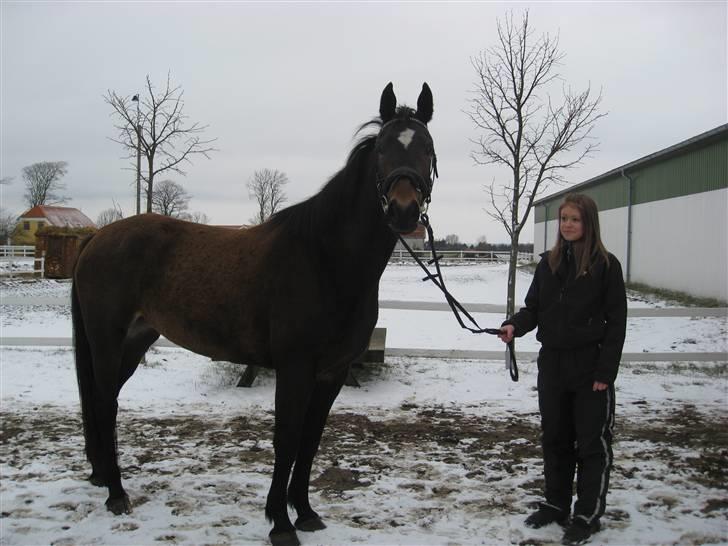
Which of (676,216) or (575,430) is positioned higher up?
(676,216)

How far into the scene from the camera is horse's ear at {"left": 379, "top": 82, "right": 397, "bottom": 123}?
110 inches

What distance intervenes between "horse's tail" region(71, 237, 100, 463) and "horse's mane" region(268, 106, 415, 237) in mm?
1865

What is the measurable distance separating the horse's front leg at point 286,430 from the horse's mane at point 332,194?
834 mm

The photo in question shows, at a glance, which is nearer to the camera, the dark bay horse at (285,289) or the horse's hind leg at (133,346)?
the dark bay horse at (285,289)

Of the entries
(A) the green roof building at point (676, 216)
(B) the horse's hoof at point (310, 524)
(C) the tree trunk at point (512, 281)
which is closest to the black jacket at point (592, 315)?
(B) the horse's hoof at point (310, 524)

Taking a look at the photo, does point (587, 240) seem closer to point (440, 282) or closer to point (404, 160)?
point (440, 282)

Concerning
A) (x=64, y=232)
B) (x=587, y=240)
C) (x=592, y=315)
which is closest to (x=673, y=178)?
(x=587, y=240)

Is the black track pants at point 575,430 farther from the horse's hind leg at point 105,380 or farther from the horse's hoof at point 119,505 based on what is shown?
the horse's hind leg at point 105,380

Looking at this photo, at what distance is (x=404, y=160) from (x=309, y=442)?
183cm

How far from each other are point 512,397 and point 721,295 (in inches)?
393

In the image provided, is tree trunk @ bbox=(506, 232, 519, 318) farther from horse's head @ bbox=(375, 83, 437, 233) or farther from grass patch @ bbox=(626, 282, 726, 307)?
grass patch @ bbox=(626, 282, 726, 307)

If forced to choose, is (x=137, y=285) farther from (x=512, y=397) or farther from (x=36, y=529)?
(x=512, y=397)

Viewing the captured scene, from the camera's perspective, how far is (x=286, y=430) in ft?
9.46

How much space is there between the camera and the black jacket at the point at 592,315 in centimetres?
282
